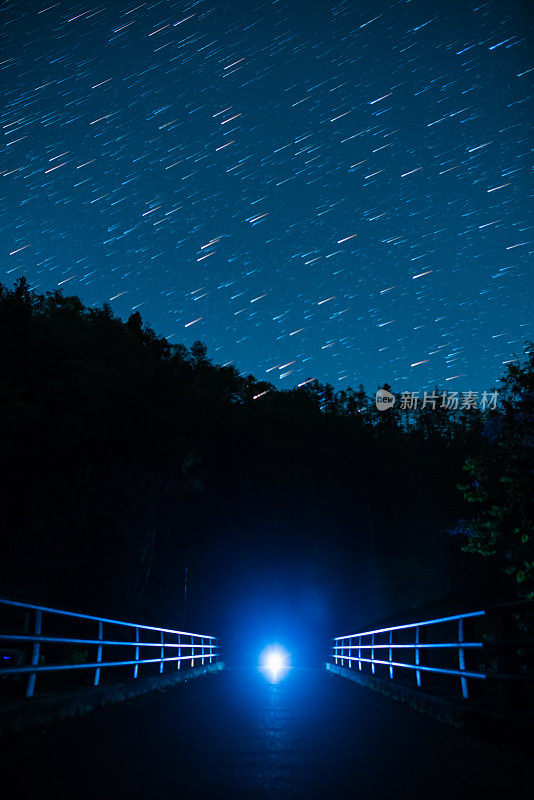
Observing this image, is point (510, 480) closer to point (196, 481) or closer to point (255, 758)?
point (255, 758)

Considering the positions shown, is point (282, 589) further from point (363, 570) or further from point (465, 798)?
point (465, 798)

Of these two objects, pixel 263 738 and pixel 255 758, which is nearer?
pixel 255 758

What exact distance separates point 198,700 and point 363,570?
134 ft

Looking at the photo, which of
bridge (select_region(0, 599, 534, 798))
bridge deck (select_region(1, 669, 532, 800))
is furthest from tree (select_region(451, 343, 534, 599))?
bridge deck (select_region(1, 669, 532, 800))

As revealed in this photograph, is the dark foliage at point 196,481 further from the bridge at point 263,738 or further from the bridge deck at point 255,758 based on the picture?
the bridge deck at point 255,758

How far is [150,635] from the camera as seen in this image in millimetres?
26703

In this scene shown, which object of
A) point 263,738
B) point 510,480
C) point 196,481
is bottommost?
point 263,738

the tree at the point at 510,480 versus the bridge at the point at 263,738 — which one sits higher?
the tree at the point at 510,480

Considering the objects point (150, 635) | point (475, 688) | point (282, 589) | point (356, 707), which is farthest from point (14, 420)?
point (282, 589)

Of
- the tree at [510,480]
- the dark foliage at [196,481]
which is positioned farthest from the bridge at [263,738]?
the dark foliage at [196,481]

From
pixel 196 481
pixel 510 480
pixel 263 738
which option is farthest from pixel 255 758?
pixel 196 481

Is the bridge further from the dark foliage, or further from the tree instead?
the dark foliage

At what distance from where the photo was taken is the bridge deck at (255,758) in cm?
401

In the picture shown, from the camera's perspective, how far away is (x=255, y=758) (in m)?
5.11
